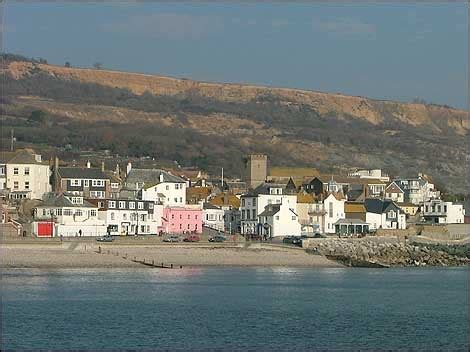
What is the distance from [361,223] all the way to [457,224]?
9.67 meters

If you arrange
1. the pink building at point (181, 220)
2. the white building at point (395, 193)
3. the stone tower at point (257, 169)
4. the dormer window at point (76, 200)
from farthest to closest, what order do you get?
the stone tower at point (257, 169)
the white building at point (395, 193)
the pink building at point (181, 220)
the dormer window at point (76, 200)

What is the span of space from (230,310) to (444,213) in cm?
5350

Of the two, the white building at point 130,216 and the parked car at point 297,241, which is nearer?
the parked car at point 297,241

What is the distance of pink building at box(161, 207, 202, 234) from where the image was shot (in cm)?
7775

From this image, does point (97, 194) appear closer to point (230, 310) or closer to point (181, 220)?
point (181, 220)

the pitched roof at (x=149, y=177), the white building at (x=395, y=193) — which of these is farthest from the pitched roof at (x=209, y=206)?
the white building at (x=395, y=193)

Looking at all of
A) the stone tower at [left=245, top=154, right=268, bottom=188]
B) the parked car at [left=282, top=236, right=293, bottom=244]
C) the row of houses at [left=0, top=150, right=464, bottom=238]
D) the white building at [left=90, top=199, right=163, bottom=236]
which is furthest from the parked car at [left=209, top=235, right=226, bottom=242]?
the stone tower at [left=245, top=154, right=268, bottom=188]

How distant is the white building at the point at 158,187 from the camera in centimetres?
7994

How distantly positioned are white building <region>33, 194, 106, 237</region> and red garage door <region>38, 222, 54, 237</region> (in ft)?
0.30

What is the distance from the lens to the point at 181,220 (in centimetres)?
7825

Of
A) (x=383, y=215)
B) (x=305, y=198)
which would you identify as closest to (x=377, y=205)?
(x=383, y=215)

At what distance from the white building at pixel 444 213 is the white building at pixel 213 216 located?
1730cm

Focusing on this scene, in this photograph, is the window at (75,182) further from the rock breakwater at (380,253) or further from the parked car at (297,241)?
the rock breakwater at (380,253)

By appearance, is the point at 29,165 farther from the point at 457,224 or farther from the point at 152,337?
the point at 152,337
